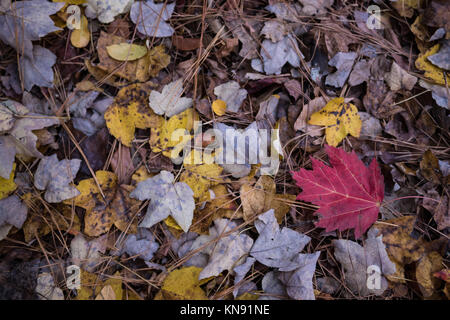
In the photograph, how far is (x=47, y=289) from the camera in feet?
4.57

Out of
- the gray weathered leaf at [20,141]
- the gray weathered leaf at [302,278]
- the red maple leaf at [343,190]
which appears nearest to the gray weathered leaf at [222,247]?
the gray weathered leaf at [302,278]

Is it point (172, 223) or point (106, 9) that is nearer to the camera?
point (172, 223)

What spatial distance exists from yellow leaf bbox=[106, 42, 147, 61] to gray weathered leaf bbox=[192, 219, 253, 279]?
91cm

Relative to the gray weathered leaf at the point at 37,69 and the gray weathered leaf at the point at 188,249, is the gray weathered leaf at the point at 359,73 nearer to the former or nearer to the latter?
the gray weathered leaf at the point at 188,249

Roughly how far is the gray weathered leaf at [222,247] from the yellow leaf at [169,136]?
40 centimetres

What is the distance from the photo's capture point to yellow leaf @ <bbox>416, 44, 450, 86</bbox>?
5.14ft

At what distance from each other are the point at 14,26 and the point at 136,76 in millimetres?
604

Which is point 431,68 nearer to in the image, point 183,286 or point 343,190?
point 343,190

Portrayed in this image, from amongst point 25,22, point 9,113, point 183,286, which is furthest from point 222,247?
point 25,22

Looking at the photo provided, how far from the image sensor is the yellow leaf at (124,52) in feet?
5.07

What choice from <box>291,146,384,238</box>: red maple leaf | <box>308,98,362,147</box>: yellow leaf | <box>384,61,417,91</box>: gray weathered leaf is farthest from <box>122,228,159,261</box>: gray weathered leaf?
<box>384,61,417,91</box>: gray weathered leaf

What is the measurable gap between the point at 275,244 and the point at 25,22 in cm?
157

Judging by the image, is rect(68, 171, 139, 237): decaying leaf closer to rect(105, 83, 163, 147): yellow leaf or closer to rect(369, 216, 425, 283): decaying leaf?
rect(105, 83, 163, 147): yellow leaf
